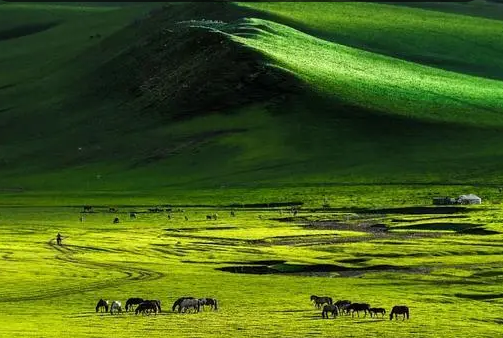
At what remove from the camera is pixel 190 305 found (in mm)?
55719

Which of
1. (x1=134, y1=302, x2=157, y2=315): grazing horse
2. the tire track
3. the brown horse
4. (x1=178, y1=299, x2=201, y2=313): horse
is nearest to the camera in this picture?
(x1=134, y1=302, x2=157, y2=315): grazing horse

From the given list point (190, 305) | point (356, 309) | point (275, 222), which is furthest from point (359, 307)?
point (275, 222)

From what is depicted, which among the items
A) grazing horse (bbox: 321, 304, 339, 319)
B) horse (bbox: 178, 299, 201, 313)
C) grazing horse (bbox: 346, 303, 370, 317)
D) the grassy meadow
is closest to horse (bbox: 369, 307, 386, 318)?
grazing horse (bbox: 346, 303, 370, 317)

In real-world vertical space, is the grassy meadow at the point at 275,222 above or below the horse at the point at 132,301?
above

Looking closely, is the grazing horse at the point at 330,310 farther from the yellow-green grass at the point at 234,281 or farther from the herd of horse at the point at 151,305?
the herd of horse at the point at 151,305

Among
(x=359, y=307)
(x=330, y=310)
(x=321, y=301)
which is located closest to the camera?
(x=330, y=310)

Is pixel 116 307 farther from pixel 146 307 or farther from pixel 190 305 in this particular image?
pixel 190 305

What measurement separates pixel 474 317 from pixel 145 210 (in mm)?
80768

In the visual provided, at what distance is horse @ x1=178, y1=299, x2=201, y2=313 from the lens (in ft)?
182

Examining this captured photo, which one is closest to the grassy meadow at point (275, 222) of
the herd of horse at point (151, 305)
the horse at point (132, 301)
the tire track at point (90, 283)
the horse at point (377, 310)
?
the tire track at point (90, 283)

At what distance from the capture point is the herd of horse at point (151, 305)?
55.2m

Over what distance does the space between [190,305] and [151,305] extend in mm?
2016

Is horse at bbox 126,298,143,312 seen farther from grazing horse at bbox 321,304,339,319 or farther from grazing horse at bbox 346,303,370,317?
grazing horse at bbox 346,303,370,317

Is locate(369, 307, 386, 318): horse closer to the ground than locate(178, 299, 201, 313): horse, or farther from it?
closer to the ground
